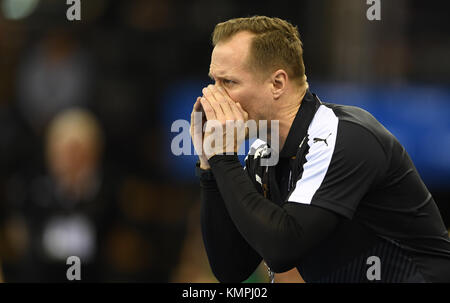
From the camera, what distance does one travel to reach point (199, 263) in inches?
246

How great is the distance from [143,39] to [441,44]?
10.2 ft

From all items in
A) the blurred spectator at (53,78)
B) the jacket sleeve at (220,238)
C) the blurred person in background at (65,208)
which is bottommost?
the blurred person in background at (65,208)

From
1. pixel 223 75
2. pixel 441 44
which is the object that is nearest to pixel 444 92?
pixel 441 44

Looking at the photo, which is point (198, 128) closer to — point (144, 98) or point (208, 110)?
point (208, 110)

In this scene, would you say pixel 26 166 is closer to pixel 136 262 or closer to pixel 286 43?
pixel 136 262

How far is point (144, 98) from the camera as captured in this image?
680 centimetres

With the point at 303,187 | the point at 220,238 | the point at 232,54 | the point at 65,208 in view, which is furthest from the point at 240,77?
the point at 65,208

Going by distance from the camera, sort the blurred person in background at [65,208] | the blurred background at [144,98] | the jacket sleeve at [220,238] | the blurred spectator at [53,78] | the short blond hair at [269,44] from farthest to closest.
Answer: the blurred spectator at [53,78], the blurred background at [144,98], the blurred person in background at [65,208], the jacket sleeve at [220,238], the short blond hair at [269,44]

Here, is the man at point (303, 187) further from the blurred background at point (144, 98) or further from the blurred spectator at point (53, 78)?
the blurred spectator at point (53, 78)

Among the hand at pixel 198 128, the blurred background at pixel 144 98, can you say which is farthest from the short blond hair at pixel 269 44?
the blurred background at pixel 144 98

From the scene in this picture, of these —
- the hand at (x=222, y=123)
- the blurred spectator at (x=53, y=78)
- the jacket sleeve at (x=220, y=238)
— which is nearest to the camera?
the hand at (x=222, y=123)

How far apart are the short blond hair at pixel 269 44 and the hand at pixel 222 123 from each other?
0.68ft

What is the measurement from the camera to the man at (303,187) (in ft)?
8.42

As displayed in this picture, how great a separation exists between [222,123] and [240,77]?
25cm
